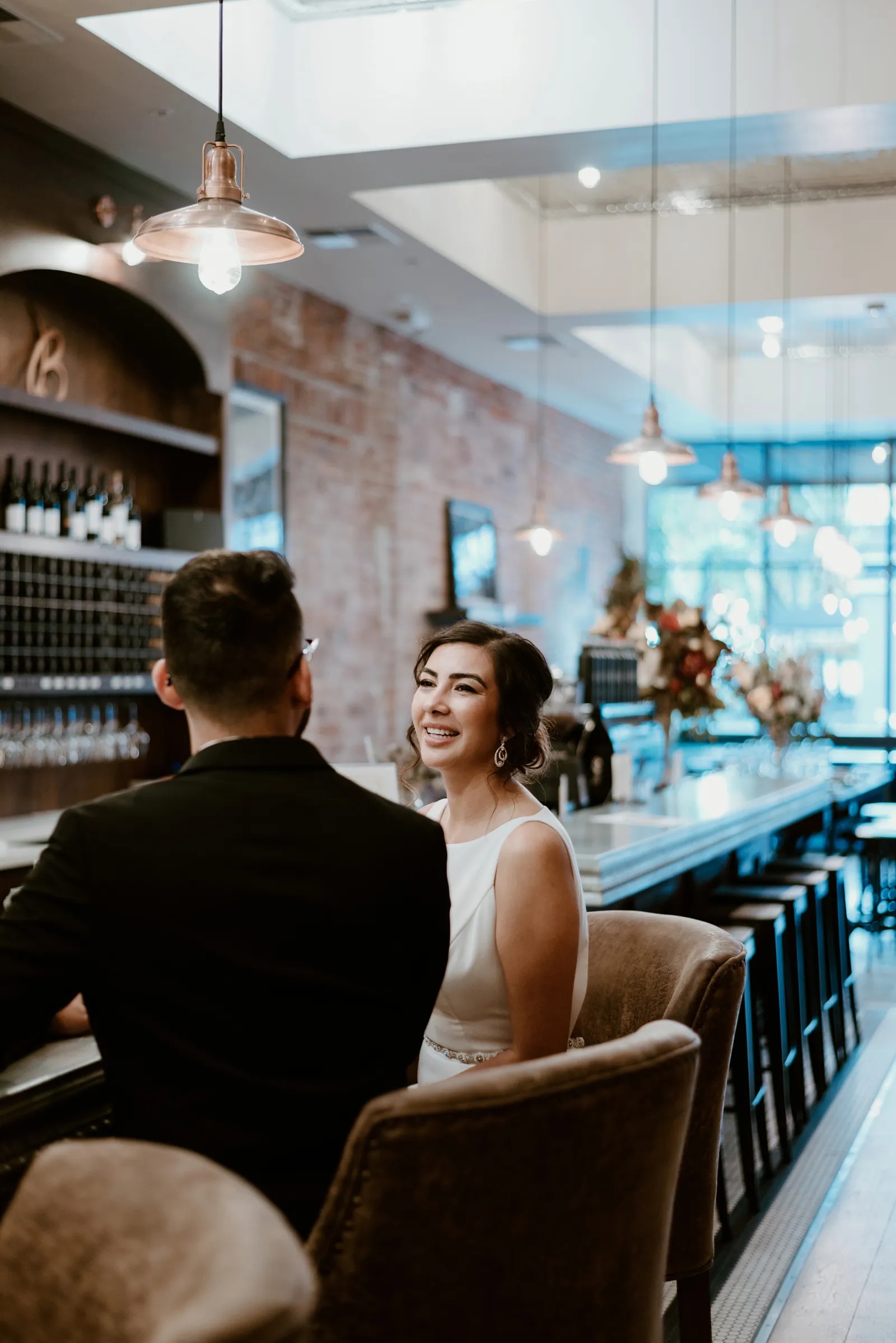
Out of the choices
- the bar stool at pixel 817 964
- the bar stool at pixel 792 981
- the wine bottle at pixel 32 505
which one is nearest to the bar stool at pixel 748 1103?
the bar stool at pixel 792 981

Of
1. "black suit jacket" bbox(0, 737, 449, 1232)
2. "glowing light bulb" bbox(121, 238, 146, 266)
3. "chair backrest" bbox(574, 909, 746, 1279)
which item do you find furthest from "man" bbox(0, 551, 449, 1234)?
"glowing light bulb" bbox(121, 238, 146, 266)

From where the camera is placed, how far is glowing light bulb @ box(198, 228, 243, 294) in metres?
3.07

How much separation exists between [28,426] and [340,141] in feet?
5.31

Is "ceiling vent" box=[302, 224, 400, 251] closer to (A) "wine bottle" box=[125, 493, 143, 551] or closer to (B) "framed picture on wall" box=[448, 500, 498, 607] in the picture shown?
(A) "wine bottle" box=[125, 493, 143, 551]

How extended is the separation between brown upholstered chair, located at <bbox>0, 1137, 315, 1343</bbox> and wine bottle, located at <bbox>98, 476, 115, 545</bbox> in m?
4.39

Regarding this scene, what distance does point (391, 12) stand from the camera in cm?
548

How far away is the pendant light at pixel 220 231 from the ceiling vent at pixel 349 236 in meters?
3.38

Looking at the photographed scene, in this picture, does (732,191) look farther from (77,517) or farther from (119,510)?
(77,517)

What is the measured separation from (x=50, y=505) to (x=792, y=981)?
3.11 meters

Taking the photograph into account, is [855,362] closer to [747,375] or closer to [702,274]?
[747,375]

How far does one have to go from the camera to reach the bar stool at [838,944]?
548cm

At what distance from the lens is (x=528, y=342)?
29.2 ft

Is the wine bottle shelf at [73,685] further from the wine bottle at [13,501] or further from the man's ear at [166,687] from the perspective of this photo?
the man's ear at [166,687]

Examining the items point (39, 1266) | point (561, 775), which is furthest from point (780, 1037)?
point (39, 1266)
